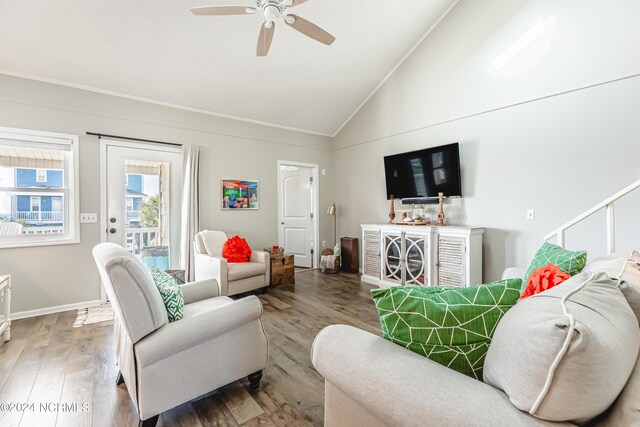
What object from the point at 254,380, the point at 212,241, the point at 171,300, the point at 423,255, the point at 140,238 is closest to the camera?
the point at 171,300

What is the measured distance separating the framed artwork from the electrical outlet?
1598 mm

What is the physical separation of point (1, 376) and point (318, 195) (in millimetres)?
4452

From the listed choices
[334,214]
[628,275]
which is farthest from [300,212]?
[628,275]

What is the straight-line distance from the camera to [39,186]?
3.25m

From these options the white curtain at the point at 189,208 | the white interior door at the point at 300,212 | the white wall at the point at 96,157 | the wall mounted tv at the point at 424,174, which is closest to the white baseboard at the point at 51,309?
the white wall at the point at 96,157

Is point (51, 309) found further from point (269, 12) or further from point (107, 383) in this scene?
point (269, 12)

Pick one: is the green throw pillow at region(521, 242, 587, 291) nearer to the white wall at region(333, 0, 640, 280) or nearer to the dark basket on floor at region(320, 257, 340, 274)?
the white wall at region(333, 0, 640, 280)

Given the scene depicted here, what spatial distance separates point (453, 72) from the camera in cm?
384

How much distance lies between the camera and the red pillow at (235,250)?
394 centimetres

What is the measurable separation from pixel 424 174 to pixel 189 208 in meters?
3.35

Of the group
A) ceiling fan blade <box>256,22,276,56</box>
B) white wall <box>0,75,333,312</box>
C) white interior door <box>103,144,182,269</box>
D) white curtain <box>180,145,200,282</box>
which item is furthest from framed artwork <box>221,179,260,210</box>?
ceiling fan blade <box>256,22,276,56</box>

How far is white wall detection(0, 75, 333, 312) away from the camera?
10.3 ft

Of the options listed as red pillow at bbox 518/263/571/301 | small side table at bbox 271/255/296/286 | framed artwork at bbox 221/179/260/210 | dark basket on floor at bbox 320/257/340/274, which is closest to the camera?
red pillow at bbox 518/263/571/301

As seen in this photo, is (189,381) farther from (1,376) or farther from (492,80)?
(492,80)
